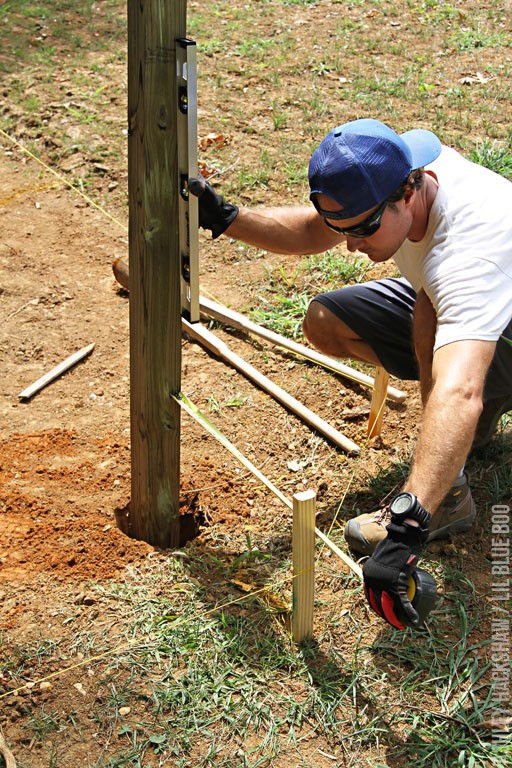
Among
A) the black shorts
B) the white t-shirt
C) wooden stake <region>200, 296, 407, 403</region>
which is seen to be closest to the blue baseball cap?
the white t-shirt

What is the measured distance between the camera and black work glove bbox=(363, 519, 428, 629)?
2246mm

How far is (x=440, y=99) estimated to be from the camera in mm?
6270

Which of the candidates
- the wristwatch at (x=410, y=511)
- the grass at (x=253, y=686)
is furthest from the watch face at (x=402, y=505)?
the grass at (x=253, y=686)

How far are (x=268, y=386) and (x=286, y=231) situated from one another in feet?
Result: 3.19

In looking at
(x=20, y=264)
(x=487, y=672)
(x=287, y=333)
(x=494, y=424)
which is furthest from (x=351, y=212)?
(x=20, y=264)

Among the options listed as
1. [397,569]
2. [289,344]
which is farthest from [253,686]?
[289,344]

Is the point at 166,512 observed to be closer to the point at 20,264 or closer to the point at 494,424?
the point at 494,424

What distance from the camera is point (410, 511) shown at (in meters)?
2.23

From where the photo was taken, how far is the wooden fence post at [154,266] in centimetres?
232

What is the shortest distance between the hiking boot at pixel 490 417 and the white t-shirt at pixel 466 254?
2.23ft

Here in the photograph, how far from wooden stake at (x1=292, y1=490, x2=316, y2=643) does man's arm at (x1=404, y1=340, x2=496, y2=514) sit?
12.2 inches

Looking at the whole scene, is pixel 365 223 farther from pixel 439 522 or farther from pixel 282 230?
pixel 439 522

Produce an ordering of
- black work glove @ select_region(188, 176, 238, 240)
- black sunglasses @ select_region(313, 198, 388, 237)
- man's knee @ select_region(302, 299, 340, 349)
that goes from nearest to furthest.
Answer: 1. black sunglasses @ select_region(313, 198, 388, 237)
2. black work glove @ select_region(188, 176, 238, 240)
3. man's knee @ select_region(302, 299, 340, 349)

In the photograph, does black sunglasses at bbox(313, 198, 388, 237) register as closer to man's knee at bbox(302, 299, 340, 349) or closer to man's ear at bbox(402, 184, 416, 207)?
man's ear at bbox(402, 184, 416, 207)
